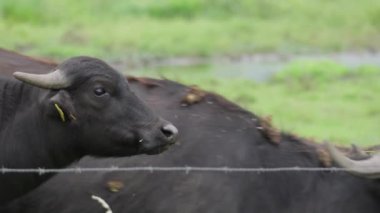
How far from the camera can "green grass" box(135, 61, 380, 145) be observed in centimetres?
1117

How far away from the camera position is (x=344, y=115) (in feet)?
39.4

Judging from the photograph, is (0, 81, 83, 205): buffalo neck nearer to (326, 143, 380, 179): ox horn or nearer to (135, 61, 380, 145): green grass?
(326, 143, 380, 179): ox horn

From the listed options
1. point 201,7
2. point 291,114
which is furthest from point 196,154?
point 201,7

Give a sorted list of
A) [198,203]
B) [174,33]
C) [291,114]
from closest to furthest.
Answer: [198,203], [291,114], [174,33]

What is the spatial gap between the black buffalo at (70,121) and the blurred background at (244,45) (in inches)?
245

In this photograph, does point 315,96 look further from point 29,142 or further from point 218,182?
point 29,142

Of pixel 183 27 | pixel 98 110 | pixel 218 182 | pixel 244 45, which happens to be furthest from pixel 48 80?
pixel 183 27

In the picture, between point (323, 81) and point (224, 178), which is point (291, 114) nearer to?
point (323, 81)

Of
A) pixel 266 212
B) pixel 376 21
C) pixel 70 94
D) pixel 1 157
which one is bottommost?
pixel 376 21

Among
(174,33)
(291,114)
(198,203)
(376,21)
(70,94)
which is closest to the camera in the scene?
(70,94)

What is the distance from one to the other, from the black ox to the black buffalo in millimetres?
359

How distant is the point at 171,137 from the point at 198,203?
560 millimetres

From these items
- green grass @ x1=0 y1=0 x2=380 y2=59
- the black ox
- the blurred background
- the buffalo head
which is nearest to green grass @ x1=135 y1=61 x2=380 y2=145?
the blurred background

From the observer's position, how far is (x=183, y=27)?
17125 mm
